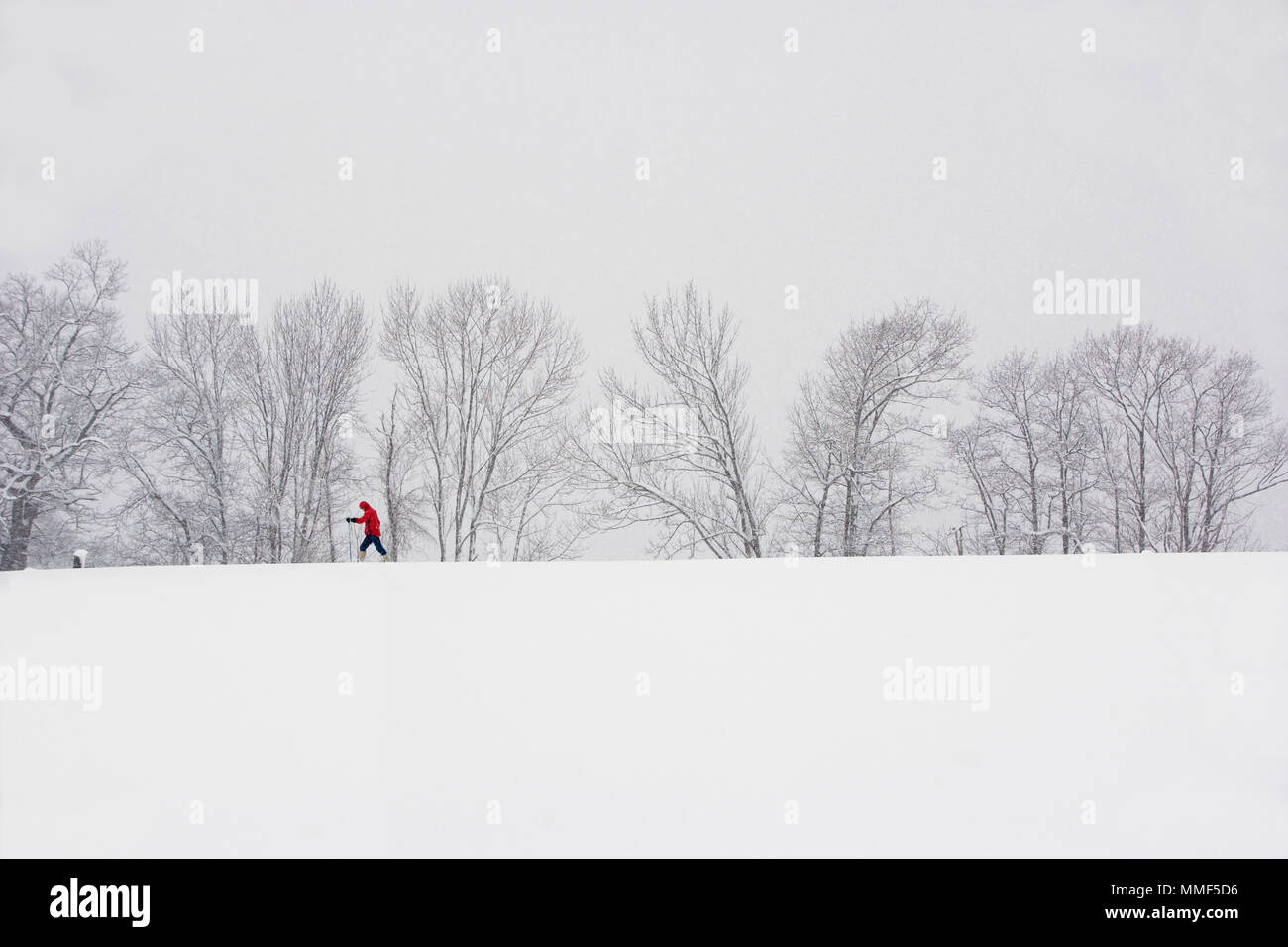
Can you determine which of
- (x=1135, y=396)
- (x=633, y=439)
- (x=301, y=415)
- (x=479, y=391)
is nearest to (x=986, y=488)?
(x=1135, y=396)

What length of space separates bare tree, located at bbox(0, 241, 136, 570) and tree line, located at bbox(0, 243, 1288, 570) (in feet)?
0.32

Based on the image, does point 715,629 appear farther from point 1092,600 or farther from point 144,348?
point 144,348

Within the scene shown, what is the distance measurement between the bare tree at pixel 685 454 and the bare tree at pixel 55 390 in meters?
15.0

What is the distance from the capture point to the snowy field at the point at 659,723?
4742 mm

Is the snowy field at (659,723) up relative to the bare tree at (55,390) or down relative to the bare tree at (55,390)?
down

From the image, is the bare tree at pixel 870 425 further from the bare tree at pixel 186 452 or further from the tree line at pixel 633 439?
the bare tree at pixel 186 452

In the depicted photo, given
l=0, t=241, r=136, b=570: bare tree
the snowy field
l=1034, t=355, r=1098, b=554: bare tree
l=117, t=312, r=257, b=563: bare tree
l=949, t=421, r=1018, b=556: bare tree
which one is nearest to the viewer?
the snowy field

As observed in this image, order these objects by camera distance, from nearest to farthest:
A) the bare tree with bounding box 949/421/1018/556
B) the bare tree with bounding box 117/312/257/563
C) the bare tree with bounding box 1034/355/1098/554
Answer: the bare tree with bounding box 117/312/257/563
the bare tree with bounding box 1034/355/1098/554
the bare tree with bounding box 949/421/1018/556

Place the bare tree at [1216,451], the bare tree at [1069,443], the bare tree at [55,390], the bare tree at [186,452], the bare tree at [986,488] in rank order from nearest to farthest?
the bare tree at [55,390]
the bare tree at [186,452]
the bare tree at [1216,451]
the bare tree at [1069,443]
the bare tree at [986,488]

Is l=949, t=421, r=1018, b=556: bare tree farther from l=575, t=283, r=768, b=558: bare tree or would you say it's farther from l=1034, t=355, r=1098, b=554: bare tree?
l=575, t=283, r=768, b=558: bare tree

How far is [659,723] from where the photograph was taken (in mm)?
6762

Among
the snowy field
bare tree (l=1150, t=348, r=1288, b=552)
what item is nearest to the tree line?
bare tree (l=1150, t=348, r=1288, b=552)

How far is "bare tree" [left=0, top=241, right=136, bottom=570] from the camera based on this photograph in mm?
25766

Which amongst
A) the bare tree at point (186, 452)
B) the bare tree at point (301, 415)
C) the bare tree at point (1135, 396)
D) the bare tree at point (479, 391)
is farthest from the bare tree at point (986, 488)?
the bare tree at point (186, 452)
